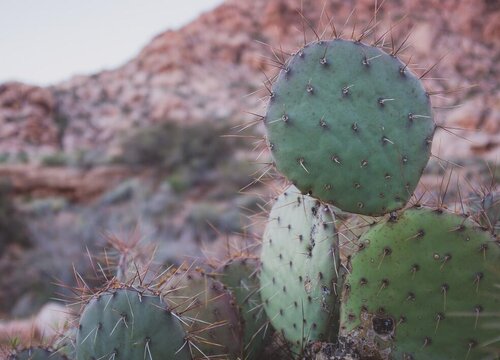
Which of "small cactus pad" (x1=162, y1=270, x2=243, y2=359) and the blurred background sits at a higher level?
"small cactus pad" (x1=162, y1=270, x2=243, y2=359)

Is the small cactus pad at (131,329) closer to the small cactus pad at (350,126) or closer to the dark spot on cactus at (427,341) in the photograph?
the small cactus pad at (350,126)

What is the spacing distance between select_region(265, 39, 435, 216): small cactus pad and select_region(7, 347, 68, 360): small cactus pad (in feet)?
4.00

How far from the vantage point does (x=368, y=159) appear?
6.21ft

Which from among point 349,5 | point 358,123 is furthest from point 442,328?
point 349,5

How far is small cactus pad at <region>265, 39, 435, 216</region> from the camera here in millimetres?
1891

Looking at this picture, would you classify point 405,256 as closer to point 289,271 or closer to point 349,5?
point 289,271

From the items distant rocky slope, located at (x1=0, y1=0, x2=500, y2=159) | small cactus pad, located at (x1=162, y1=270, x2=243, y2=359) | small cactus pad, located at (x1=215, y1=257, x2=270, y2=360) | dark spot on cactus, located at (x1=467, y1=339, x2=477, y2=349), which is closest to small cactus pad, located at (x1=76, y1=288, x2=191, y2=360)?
small cactus pad, located at (x1=162, y1=270, x2=243, y2=359)

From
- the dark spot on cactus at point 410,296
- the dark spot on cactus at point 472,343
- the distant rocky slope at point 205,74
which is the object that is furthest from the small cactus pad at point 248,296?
the distant rocky slope at point 205,74

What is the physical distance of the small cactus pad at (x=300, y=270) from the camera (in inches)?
80.5

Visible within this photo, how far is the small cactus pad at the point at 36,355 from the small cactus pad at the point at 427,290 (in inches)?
47.3

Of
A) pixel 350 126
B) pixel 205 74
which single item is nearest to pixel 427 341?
pixel 350 126

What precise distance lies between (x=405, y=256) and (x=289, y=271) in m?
0.52

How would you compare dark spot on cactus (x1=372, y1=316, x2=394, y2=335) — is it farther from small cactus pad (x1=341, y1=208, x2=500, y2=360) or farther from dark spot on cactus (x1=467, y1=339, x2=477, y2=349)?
dark spot on cactus (x1=467, y1=339, x2=477, y2=349)

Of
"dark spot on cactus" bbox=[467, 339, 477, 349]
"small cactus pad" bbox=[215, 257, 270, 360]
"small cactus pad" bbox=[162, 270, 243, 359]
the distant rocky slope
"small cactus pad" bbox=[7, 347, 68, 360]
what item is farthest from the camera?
the distant rocky slope
